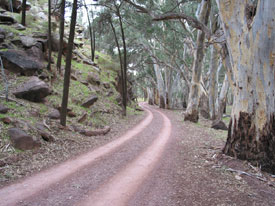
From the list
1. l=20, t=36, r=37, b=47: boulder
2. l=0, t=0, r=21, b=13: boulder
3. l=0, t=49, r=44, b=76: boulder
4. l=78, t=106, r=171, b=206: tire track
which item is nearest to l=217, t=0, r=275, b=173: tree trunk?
l=78, t=106, r=171, b=206: tire track

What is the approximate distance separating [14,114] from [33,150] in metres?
2.02

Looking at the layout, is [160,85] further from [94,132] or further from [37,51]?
[94,132]

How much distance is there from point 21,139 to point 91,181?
2.83 m

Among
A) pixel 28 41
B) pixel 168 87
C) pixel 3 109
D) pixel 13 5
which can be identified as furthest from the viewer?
pixel 168 87

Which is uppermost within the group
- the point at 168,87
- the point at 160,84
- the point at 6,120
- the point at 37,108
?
the point at 160,84

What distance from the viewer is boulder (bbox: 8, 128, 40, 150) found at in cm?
629

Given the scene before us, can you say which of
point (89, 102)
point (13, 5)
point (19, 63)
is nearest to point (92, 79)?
point (89, 102)

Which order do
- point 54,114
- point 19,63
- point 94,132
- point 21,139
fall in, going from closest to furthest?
1. point 21,139
2. point 54,114
3. point 94,132
4. point 19,63

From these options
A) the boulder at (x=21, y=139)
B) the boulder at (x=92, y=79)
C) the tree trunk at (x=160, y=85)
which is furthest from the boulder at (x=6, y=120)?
the tree trunk at (x=160, y=85)

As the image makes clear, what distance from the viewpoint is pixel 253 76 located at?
5949 mm

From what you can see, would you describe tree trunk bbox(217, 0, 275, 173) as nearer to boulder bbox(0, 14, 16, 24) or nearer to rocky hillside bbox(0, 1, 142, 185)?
rocky hillside bbox(0, 1, 142, 185)

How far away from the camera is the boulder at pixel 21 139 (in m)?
6.29

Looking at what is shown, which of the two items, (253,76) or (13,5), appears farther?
(13,5)

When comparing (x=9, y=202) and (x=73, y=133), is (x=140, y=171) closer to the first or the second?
(x=9, y=202)
